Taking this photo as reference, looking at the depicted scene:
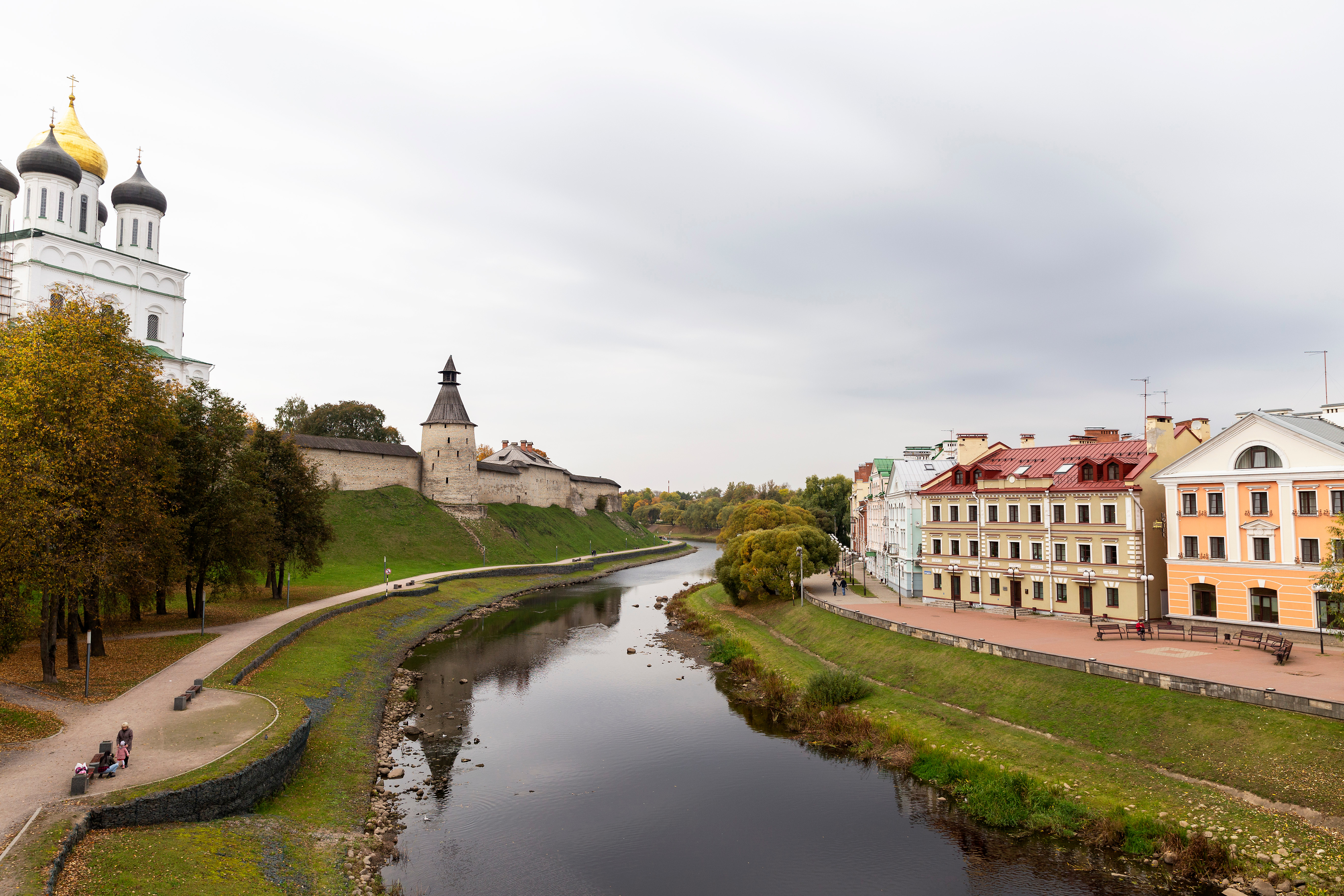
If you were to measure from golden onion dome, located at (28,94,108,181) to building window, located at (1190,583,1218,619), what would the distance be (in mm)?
78329

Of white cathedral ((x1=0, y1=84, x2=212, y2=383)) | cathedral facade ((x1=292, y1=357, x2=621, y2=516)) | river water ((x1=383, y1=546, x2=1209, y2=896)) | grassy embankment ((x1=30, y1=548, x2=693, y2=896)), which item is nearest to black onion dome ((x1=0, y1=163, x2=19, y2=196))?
white cathedral ((x1=0, y1=84, x2=212, y2=383))

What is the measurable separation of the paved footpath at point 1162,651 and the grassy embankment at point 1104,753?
1460mm

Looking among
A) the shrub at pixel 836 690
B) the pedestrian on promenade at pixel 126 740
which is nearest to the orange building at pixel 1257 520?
the shrub at pixel 836 690

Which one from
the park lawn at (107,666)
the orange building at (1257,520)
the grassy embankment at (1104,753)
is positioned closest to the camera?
the grassy embankment at (1104,753)

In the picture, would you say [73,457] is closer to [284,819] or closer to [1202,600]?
[284,819]

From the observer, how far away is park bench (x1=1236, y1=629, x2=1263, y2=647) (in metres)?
26.7

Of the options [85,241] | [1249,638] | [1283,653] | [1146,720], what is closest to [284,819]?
[1146,720]

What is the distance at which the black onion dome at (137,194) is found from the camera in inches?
2403

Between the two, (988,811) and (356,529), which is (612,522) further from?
(988,811)

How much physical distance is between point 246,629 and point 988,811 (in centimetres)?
3271

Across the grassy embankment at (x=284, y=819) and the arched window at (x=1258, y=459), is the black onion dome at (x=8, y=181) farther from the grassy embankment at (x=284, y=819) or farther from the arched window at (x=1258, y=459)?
the arched window at (x=1258, y=459)

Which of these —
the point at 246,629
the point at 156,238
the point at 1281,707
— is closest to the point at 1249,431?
the point at 1281,707

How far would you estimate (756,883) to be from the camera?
1712 cm

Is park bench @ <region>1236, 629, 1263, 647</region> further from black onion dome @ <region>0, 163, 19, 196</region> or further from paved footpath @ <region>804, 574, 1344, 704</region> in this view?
black onion dome @ <region>0, 163, 19, 196</region>
